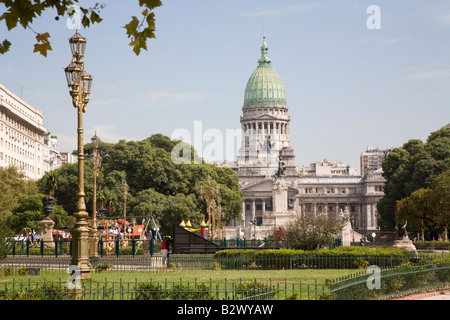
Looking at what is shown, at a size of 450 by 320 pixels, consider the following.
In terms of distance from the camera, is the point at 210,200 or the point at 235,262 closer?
the point at 235,262

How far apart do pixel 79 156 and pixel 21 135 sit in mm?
82273

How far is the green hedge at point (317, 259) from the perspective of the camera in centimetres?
3159

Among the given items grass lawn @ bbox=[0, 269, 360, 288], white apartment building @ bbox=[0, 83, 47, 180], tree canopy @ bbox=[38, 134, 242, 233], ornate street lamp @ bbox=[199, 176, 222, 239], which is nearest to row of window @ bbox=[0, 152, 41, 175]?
white apartment building @ bbox=[0, 83, 47, 180]

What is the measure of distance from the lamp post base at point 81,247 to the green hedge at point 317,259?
1043cm

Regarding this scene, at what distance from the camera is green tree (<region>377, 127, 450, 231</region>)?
3297 inches

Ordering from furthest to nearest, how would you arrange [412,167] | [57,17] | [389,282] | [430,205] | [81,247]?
[412,167]
[430,205]
[81,247]
[389,282]
[57,17]

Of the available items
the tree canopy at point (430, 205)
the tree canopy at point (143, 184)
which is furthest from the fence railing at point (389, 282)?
the tree canopy at point (143, 184)

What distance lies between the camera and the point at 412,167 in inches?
3477

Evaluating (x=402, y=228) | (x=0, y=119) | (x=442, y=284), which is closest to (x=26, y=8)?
(x=442, y=284)

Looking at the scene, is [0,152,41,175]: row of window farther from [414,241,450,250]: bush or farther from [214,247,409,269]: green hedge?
[214,247,409,269]: green hedge

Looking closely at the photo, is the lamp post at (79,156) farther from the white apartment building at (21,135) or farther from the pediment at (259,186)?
the pediment at (259,186)

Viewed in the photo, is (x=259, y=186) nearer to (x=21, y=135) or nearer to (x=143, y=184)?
(x=21, y=135)

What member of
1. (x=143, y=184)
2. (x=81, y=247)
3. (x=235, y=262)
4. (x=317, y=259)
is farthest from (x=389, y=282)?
(x=143, y=184)
